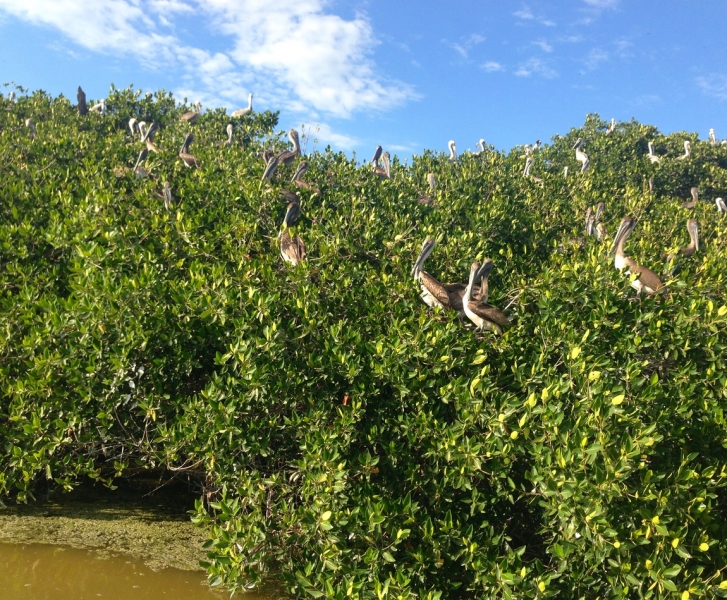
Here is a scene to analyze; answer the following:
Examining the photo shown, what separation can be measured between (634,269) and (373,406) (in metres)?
3.85

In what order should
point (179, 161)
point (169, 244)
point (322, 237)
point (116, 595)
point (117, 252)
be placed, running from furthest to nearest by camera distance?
point (179, 161), point (322, 237), point (169, 244), point (117, 252), point (116, 595)

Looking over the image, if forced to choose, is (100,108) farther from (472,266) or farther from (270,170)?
(472,266)

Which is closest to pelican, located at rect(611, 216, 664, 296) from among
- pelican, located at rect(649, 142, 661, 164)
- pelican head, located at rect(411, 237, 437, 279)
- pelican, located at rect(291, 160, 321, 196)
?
pelican head, located at rect(411, 237, 437, 279)

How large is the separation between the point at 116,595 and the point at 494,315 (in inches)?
174

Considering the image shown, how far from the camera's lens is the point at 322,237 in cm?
719

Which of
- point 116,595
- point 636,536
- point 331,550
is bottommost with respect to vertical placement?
point 116,595

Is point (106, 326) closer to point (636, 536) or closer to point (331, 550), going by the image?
point (331, 550)

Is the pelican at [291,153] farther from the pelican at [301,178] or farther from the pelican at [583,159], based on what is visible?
the pelican at [583,159]

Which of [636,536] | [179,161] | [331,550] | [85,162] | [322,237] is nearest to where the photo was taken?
[636,536]

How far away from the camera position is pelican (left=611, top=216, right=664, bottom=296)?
6292 mm

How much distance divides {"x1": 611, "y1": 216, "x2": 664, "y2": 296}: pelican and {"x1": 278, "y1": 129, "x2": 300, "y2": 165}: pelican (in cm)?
684

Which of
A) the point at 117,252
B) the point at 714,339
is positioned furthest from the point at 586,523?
the point at 117,252

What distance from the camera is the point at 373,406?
5.15 meters

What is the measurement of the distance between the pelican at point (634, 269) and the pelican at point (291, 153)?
6.84 metres
